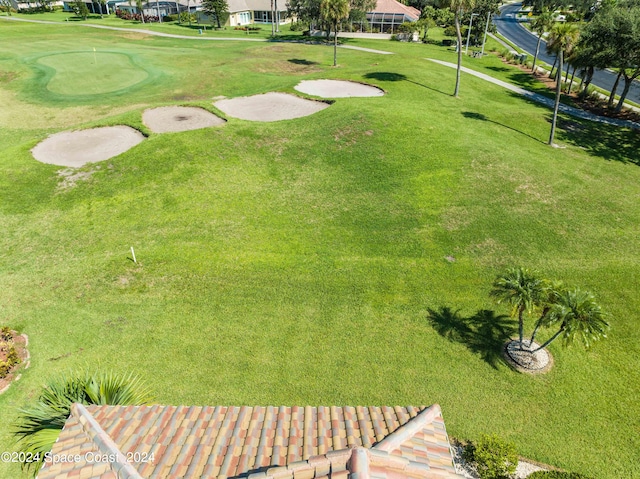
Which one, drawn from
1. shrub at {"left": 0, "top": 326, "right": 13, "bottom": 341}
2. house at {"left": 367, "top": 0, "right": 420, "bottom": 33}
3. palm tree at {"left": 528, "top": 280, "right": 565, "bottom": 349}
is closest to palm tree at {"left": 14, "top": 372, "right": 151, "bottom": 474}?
shrub at {"left": 0, "top": 326, "right": 13, "bottom": 341}

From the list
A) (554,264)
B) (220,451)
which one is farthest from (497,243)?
(220,451)

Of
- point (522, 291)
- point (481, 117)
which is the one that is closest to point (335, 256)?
point (522, 291)

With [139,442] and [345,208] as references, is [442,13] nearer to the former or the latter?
[345,208]

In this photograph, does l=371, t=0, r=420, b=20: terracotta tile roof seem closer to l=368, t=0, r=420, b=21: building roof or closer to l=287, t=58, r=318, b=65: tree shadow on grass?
l=368, t=0, r=420, b=21: building roof

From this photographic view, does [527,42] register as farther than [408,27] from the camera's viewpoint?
Yes

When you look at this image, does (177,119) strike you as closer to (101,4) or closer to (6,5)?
(101,4)

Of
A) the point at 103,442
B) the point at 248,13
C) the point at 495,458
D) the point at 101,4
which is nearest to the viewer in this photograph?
the point at 103,442
